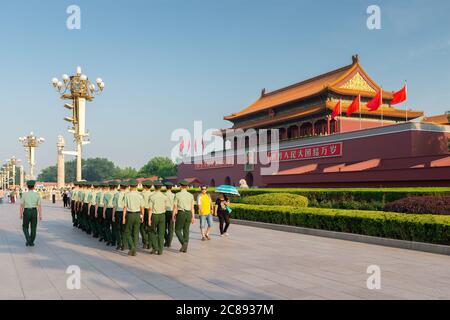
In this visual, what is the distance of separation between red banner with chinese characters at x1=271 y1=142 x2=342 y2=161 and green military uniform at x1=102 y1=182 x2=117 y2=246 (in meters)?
18.8

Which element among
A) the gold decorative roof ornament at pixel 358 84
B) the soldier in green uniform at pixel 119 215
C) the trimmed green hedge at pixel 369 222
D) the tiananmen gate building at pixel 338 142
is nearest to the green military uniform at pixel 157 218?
the soldier in green uniform at pixel 119 215

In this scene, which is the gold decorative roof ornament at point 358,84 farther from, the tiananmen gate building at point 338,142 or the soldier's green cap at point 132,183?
the soldier's green cap at point 132,183

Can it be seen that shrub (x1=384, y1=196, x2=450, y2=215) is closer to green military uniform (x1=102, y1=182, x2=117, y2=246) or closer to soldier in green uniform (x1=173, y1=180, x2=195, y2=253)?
soldier in green uniform (x1=173, y1=180, x2=195, y2=253)

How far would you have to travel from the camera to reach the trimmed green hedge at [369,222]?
28.9 feet

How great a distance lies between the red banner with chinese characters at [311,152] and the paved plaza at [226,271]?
55.2ft

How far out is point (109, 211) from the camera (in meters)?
9.59

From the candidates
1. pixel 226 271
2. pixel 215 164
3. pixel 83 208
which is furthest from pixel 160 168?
pixel 226 271

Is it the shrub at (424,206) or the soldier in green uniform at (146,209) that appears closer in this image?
the soldier in green uniform at (146,209)

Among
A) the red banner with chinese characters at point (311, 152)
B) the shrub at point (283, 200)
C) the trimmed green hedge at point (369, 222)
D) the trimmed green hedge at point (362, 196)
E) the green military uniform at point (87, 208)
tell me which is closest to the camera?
the trimmed green hedge at point (369, 222)

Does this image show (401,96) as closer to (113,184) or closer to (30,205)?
(113,184)

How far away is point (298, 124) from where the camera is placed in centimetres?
3331

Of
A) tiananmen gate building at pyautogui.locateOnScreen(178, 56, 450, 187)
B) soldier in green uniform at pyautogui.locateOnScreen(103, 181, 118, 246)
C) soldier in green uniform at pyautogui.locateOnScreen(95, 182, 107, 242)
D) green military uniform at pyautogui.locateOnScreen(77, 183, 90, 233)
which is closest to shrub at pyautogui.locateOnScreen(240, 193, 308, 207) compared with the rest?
tiananmen gate building at pyautogui.locateOnScreen(178, 56, 450, 187)
